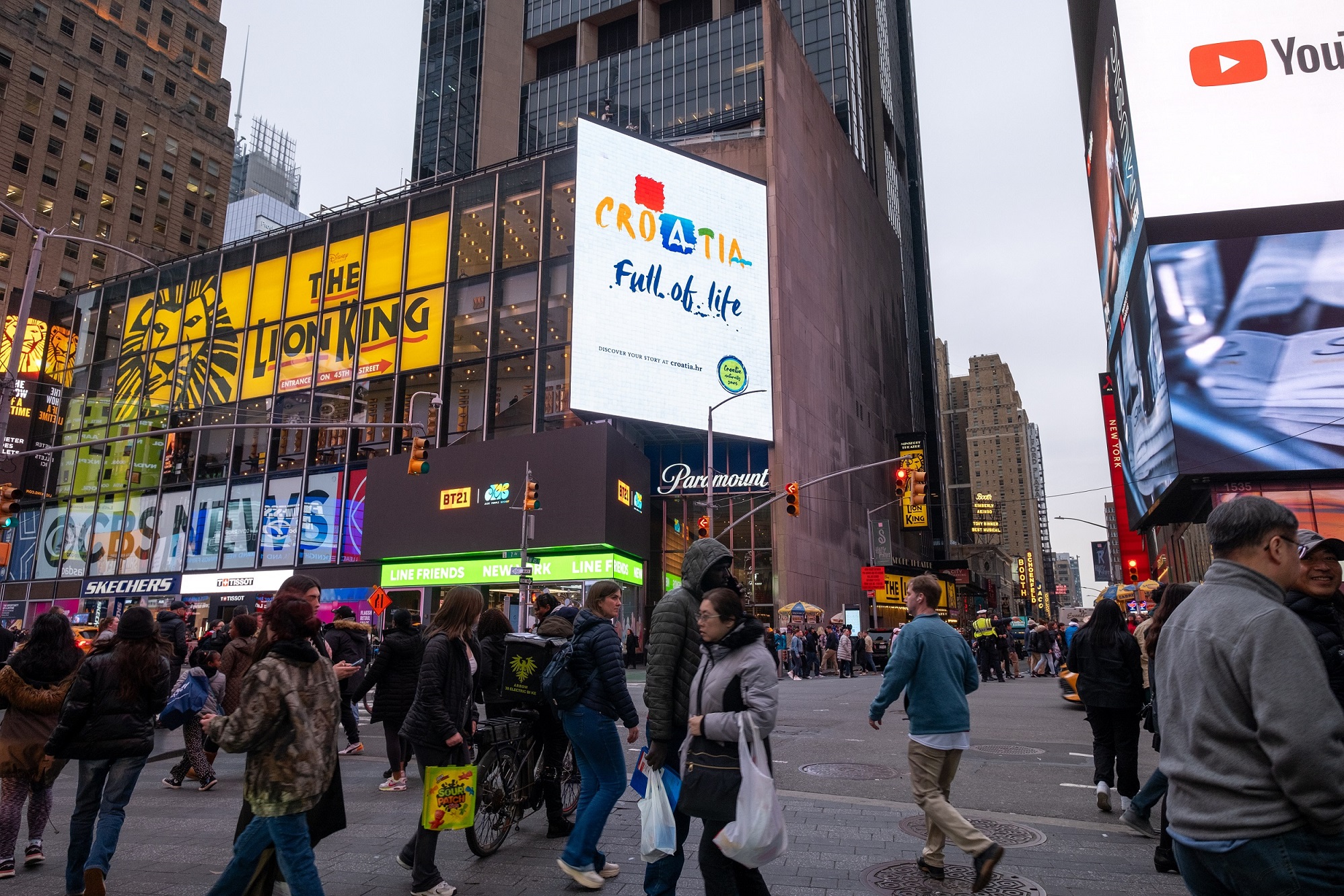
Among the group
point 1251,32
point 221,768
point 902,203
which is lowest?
point 221,768

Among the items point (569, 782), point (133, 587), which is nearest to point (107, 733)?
point (569, 782)

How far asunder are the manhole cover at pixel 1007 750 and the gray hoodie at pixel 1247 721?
9.61 m

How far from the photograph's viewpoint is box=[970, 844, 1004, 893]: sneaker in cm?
520

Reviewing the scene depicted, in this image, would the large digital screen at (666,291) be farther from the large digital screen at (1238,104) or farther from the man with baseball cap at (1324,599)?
the man with baseball cap at (1324,599)

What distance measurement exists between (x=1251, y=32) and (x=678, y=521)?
3256 cm

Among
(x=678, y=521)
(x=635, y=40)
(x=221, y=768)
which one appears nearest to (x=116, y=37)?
(x=635, y=40)

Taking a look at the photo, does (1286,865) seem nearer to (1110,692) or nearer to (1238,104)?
(1110,692)

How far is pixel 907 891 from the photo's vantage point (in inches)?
217

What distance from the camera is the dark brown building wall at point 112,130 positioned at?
6625 cm

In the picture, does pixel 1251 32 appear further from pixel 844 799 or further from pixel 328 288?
pixel 328 288

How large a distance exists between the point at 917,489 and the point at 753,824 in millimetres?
20178

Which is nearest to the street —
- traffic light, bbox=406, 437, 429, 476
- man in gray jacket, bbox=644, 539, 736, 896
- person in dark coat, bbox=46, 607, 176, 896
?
person in dark coat, bbox=46, 607, 176, 896

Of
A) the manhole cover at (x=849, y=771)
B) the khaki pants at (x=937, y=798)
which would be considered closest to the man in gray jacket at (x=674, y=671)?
the khaki pants at (x=937, y=798)

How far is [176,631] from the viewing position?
468 inches
